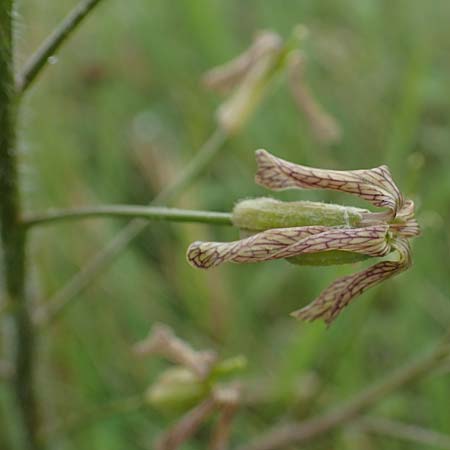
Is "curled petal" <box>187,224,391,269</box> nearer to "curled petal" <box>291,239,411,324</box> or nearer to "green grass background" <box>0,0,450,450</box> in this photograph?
"curled petal" <box>291,239,411,324</box>

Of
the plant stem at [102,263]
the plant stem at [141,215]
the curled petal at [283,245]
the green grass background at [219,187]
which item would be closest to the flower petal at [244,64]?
the plant stem at [102,263]

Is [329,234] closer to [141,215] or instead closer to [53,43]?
[141,215]

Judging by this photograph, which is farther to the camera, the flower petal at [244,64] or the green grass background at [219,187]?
the green grass background at [219,187]

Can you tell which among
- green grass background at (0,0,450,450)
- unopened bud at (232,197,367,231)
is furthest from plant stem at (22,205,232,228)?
green grass background at (0,0,450,450)

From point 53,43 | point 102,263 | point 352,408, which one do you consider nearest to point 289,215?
point 53,43

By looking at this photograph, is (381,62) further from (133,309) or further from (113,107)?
(133,309)

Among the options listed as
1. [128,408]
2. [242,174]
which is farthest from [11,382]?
[242,174]

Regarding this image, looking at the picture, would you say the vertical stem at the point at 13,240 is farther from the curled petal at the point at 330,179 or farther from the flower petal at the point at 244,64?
the flower petal at the point at 244,64
